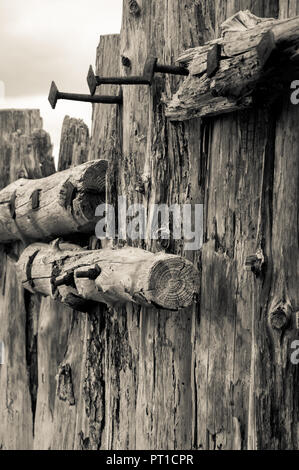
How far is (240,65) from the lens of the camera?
319 centimetres

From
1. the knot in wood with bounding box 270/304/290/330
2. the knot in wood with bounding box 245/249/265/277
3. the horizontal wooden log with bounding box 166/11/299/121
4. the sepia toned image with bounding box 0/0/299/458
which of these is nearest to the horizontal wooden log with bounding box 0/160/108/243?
the sepia toned image with bounding box 0/0/299/458

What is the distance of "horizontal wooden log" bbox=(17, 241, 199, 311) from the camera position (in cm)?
353

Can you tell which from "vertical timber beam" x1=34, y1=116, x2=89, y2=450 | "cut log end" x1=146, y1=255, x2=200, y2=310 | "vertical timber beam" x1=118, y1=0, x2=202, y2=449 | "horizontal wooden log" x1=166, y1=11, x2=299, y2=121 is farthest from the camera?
"vertical timber beam" x1=34, y1=116, x2=89, y2=450

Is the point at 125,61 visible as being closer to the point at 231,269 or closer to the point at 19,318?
the point at 231,269

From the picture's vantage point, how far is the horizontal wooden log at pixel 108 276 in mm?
3531

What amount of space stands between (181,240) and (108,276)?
390mm

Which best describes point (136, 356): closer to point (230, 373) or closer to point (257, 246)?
point (230, 373)

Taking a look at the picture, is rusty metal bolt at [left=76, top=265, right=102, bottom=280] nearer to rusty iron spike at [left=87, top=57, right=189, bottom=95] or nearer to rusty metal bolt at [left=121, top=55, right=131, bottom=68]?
rusty iron spike at [left=87, top=57, right=189, bottom=95]

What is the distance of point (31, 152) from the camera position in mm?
5570

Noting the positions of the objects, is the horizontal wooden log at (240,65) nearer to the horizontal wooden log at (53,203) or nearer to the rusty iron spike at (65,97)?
the rusty iron spike at (65,97)

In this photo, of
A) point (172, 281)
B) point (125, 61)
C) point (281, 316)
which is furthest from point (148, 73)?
point (281, 316)

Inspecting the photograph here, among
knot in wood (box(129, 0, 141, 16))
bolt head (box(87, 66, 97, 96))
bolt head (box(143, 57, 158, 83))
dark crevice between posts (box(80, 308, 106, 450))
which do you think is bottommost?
dark crevice between posts (box(80, 308, 106, 450))
